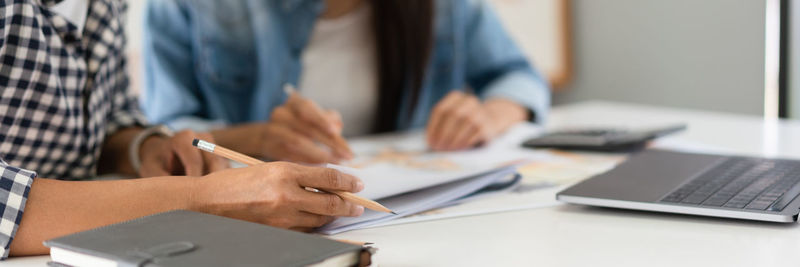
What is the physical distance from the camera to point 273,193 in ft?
1.83

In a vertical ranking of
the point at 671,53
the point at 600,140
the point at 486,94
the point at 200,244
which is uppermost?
the point at 671,53

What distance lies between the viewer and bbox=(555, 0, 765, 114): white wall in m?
2.27

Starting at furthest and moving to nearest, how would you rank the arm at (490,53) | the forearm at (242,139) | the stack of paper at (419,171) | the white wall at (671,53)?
the white wall at (671,53) → the arm at (490,53) → the forearm at (242,139) → the stack of paper at (419,171)

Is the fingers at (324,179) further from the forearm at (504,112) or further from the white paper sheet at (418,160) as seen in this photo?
the forearm at (504,112)

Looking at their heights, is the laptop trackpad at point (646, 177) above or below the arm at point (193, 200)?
above

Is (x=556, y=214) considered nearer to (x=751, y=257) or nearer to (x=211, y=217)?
(x=751, y=257)

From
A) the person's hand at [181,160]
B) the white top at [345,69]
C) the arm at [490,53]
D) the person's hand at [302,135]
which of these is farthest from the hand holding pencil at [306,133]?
the arm at [490,53]

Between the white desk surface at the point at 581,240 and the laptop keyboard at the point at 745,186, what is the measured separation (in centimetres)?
2

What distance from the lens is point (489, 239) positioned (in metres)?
0.60

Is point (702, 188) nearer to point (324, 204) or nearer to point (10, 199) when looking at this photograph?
point (324, 204)

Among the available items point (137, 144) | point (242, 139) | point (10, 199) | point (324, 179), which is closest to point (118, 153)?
point (137, 144)

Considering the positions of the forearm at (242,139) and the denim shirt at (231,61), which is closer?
the forearm at (242,139)

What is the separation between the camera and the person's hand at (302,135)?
91cm

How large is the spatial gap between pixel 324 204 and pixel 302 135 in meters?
0.39
